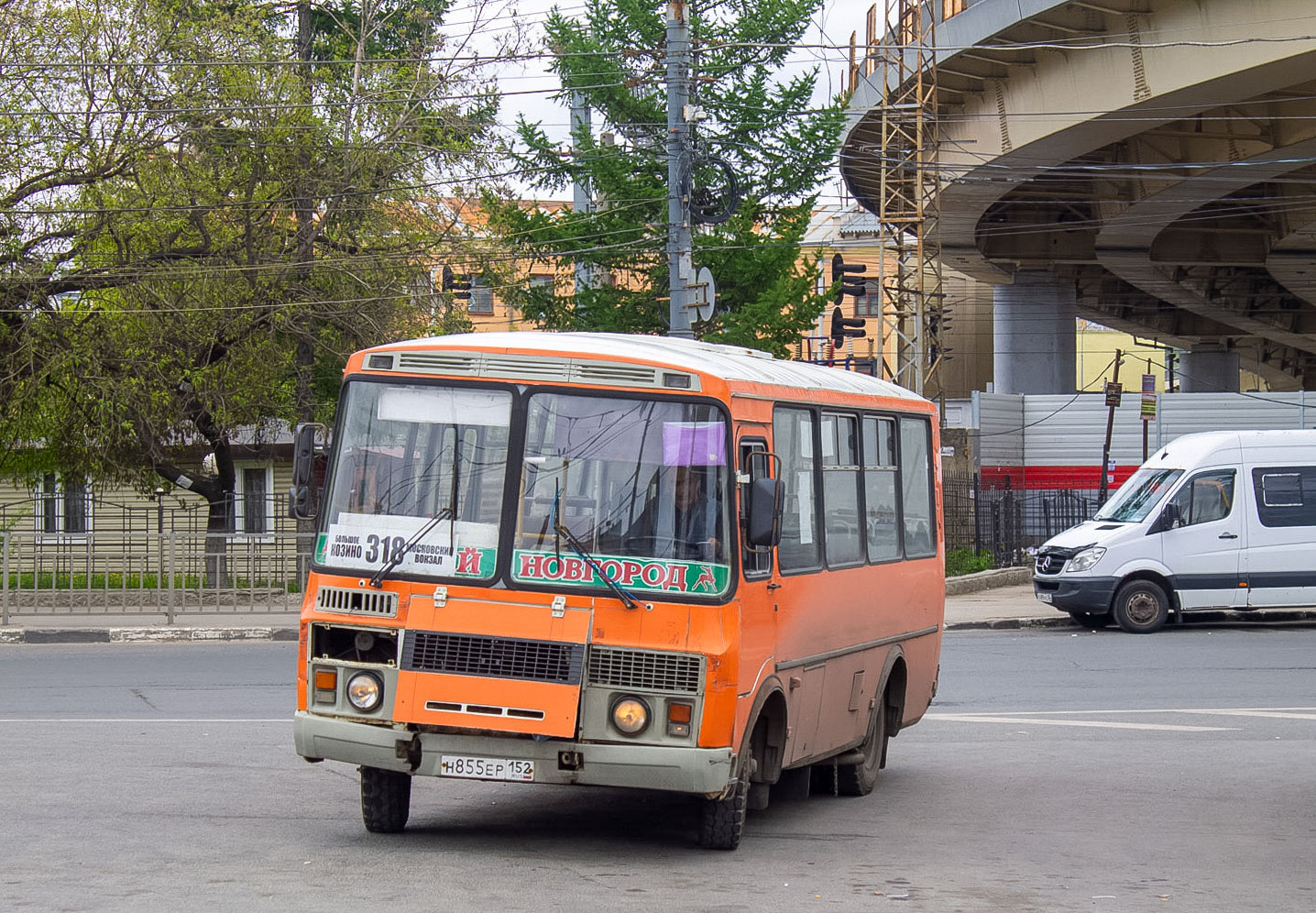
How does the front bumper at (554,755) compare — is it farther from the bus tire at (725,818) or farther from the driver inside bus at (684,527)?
the driver inside bus at (684,527)

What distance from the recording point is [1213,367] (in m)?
69.4

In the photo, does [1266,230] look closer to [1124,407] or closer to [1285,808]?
[1124,407]

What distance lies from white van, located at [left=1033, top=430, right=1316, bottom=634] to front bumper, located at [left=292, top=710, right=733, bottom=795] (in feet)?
48.7

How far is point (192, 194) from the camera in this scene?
27094 millimetres

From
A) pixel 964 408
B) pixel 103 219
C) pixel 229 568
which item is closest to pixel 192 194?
pixel 103 219

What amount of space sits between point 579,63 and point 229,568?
68.4 feet

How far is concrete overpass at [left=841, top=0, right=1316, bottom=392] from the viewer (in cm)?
2645

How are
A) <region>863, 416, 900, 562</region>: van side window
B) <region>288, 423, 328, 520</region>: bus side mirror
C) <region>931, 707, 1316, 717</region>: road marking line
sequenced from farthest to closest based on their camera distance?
1. <region>931, 707, 1316, 717</region>: road marking line
2. <region>863, 416, 900, 562</region>: van side window
3. <region>288, 423, 328, 520</region>: bus side mirror

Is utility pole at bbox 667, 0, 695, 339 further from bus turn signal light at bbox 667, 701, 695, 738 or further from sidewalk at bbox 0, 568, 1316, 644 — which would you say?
bus turn signal light at bbox 667, 701, 695, 738

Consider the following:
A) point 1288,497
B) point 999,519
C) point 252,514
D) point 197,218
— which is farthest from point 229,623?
point 999,519

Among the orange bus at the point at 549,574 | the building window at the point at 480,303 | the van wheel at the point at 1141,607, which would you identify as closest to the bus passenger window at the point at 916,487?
the orange bus at the point at 549,574

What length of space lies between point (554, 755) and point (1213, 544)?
15.7 metres

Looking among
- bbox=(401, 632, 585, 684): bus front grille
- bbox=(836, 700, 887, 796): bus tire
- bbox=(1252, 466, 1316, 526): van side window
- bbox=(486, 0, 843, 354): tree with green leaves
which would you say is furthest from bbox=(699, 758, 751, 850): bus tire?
bbox=(486, 0, 843, 354): tree with green leaves

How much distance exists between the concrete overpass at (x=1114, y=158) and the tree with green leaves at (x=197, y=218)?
9882mm
